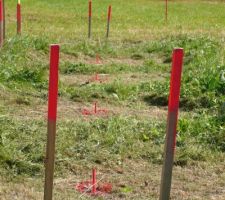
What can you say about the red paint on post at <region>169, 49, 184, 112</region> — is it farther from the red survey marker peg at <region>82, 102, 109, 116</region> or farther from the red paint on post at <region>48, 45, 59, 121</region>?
the red survey marker peg at <region>82, 102, 109, 116</region>

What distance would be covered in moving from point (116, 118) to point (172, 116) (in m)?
3.56

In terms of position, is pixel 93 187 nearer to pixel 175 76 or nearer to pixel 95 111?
pixel 175 76

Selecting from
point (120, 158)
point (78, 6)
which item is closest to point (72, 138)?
point (120, 158)

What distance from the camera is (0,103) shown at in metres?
8.10

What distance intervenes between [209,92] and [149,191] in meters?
3.53

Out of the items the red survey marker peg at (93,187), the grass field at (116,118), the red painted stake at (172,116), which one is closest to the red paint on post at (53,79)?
the red painted stake at (172,116)

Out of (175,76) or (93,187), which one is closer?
(175,76)

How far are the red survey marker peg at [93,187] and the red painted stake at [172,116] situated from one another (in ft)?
4.45

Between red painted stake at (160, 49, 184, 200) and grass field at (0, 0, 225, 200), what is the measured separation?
4.38ft

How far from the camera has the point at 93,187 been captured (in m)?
5.50

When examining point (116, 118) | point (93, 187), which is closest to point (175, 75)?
point (93, 187)

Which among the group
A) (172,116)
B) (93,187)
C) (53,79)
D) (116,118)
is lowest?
(93,187)

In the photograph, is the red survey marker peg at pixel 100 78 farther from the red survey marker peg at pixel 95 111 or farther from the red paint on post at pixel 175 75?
the red paint on post at pixel 175 75

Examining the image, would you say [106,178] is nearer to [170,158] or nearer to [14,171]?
[14,171]
